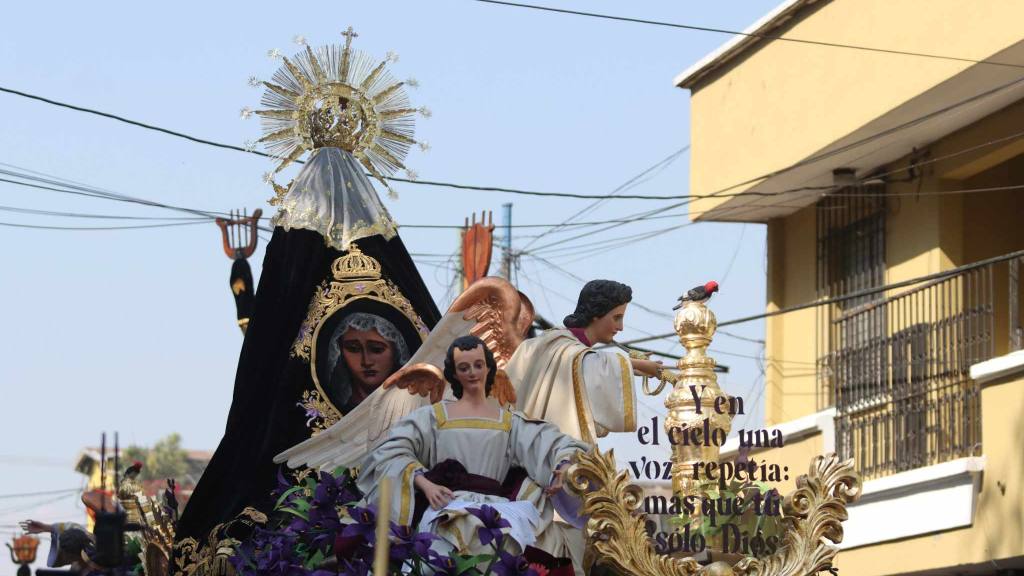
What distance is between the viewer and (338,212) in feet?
37.3

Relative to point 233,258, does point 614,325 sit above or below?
below

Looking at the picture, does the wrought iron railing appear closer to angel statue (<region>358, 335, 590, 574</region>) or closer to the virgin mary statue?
the virgin mary statue

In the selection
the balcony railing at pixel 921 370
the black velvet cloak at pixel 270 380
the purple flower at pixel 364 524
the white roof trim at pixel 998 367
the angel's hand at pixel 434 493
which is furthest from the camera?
the balcony railing at pixel 921 370

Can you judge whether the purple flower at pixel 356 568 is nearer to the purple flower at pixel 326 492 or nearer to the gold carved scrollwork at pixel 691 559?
the purple flower at pixel 326 492

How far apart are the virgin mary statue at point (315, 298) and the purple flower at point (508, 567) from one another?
1.98 m

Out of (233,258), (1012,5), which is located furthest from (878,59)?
(233,258)

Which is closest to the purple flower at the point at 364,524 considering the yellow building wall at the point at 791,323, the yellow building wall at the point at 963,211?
the yellow building wall at the point at 963,211

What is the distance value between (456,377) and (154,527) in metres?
2.41

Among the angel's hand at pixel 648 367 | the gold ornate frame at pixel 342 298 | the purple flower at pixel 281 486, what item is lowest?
the purple flower at pixel 281 486

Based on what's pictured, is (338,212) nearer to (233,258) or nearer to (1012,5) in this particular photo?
(233,258)

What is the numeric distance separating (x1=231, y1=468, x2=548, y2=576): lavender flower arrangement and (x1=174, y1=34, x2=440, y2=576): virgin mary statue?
1.93 feet

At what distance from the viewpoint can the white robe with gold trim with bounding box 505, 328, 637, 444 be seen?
955 cm

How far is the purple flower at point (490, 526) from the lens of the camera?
8586 mm

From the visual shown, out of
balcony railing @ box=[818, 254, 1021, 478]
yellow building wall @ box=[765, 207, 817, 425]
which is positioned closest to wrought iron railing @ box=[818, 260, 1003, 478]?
balcony railing @ box=[818, 254, 1021, 478]
